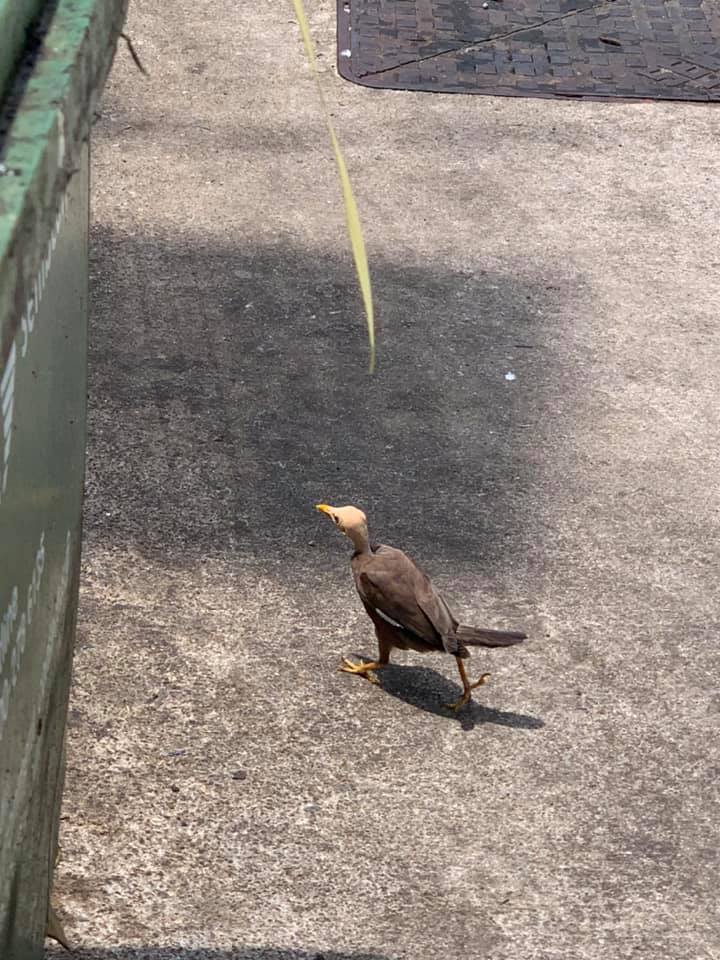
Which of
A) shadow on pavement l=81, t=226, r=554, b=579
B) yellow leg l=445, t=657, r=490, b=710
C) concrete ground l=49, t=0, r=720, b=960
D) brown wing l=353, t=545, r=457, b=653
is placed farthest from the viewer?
shadow on pavement l=81, t=226, r=554, b=579

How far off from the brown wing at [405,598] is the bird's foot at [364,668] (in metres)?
0.23

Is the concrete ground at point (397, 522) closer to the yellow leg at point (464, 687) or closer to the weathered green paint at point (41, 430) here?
the yellow leg at point (464, 687)

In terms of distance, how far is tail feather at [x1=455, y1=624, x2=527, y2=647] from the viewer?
400cm

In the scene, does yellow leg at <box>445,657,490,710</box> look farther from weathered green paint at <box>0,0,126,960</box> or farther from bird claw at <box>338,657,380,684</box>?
weathered green paint at <box>0,0,126,960</box>

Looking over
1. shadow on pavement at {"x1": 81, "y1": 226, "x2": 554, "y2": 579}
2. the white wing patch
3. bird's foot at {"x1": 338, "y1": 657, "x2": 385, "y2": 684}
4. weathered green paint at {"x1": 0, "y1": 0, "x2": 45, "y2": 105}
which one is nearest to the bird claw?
bird's foot at {"x1": 338, "y1": 657, "x2": 385, "y2": 684}

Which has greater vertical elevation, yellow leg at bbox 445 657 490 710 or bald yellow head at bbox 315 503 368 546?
bald yellow head at bbox 315 503 368 546

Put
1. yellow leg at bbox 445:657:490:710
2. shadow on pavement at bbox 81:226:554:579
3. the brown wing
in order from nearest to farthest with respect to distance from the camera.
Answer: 1. the brown wing
2. yellow leg at bbox 445:657:490:710
3. shadow on pavement at bbox 81:226:554:579

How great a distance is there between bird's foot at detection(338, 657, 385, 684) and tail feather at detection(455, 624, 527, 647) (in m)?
0.33

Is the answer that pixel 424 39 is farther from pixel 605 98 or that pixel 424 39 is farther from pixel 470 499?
pixel 470 499

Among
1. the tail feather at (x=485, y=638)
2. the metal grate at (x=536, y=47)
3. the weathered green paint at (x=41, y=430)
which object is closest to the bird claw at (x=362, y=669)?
the tail feather at (x=485, y=638)

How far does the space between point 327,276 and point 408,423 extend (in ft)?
3.42

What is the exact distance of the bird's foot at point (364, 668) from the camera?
4223mm

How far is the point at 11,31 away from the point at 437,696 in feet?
9.06

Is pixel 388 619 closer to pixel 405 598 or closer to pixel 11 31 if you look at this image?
pixel 405 598
